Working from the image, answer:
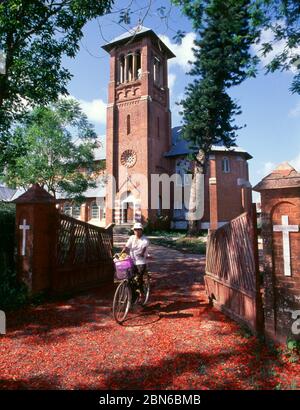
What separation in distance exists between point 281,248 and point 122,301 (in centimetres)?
320

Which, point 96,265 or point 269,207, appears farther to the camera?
point 96,265

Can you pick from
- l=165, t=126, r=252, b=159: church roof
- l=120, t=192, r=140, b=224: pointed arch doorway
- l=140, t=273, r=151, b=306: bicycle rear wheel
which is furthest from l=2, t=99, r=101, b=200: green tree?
l=140, t=273, r=151, b=306: bicycle rear wheel

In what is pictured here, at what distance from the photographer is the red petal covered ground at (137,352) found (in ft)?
11.3

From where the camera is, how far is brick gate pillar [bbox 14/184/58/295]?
6.88 meters

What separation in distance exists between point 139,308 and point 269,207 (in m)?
3.68

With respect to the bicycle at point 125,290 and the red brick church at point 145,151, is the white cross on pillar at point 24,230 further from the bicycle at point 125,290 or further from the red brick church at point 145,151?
the red brick church at point 145,151

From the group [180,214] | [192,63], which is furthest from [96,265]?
[180,214]

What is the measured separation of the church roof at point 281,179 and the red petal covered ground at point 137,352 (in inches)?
87.4

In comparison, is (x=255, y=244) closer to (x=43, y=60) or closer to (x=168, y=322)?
(x=168, y=322)

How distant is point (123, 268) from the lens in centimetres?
606

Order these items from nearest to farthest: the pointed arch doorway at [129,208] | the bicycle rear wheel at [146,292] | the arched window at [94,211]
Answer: the bicycle rear wheel at [146,292] → the pointed arch doorway at [129,208] → the arched window at [94,211]

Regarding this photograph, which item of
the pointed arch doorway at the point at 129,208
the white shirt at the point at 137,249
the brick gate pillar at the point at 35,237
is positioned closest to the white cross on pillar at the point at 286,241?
the white shirt at the point at 137,249

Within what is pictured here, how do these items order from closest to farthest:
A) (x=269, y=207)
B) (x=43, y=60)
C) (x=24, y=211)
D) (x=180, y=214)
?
(x=269, y=207) → (x=24, y=211) → (x=43, y=60) → (x=180, y=214)

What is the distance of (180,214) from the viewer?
98.7ft
